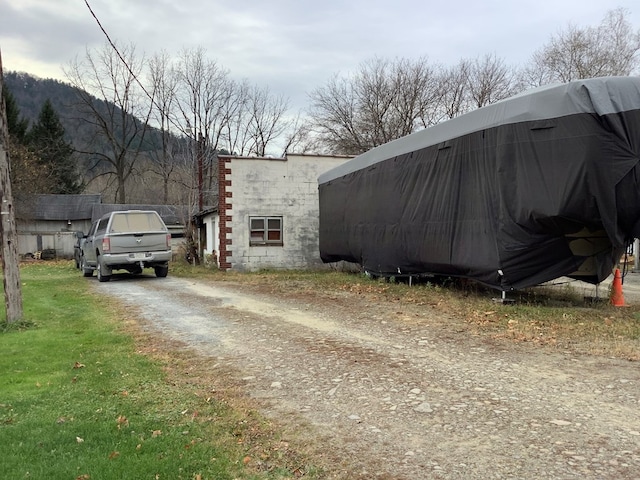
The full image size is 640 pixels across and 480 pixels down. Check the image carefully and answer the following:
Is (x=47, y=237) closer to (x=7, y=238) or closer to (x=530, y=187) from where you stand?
(x=7, y=238)

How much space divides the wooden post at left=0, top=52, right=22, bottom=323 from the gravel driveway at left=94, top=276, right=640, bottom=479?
2.24 meters

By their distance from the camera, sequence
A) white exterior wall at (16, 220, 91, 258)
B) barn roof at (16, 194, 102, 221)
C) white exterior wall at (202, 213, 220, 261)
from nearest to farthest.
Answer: white exterior wall at (202, 213, 220, 261) → white exterior wall at (16, 220, 91, 258) → barn roof at (16, 194, 102, 221)

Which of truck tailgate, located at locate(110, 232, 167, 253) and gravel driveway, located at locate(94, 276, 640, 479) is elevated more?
truck tailgate, located at locate(110, 232, 167, 253)

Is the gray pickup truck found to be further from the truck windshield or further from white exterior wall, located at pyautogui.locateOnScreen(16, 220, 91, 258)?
white exterior wall, located at pyautogui.locateOnScreen(16, 220, 91, 258)

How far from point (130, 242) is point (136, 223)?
0.71m

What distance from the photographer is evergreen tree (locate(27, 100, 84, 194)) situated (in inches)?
1831

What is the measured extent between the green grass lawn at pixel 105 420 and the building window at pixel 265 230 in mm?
11831

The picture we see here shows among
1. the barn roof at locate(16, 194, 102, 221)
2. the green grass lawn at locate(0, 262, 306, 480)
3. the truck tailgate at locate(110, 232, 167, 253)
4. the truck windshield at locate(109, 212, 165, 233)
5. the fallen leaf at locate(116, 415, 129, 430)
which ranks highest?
the barn roof at locate(16, 194, 102, 221)

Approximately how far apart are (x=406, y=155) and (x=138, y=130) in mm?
39075

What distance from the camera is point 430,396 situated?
4.64 metres

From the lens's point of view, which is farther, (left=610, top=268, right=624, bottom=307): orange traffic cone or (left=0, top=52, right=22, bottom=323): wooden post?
(left=610, top=268, right=624, bottom=307): orange traffic cone

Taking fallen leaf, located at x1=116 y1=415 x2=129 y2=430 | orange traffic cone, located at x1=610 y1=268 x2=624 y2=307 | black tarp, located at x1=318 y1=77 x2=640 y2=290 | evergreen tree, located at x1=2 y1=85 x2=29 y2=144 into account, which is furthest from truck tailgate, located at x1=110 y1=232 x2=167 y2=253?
evergreen tree, located at x1=2 y1=85 x2=29 y2=144

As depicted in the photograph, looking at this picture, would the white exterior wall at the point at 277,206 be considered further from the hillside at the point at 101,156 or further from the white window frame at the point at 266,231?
the hillside at the point at 101,156

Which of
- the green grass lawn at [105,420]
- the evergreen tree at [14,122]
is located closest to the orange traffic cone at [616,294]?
the green grass lawn at [105,420]
